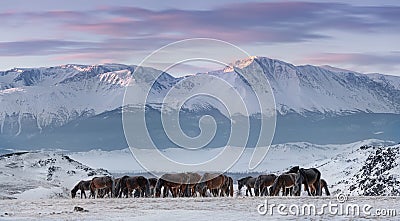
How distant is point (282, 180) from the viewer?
5166 cm

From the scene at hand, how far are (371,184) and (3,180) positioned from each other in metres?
36.9

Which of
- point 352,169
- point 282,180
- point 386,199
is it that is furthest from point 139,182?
point 352,169

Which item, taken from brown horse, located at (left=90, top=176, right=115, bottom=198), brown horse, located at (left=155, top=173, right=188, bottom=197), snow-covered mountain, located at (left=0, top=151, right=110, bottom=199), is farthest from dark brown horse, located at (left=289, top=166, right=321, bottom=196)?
snow-covered mountain, located at (left=0, top=151, right=110, bottom=199)

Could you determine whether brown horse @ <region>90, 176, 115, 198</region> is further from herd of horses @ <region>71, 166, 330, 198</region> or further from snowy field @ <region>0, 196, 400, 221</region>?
snowy field @ <region>0, 196, 400, 221</region>

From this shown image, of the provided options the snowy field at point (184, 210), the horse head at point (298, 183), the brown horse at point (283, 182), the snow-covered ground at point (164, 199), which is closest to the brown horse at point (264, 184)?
the snow-covered ground at point (164, 199)

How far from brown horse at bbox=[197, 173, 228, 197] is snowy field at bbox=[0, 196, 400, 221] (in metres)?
10.7

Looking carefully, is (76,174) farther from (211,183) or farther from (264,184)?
(264,184)

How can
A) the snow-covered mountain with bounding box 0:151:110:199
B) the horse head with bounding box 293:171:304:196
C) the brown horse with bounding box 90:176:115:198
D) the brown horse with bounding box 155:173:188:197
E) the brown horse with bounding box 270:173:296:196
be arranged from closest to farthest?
the horse head with bounding box 293:171:304:196, the brown horse with bounding box 270:173:296:196, the brown horse with bounding box 155:173:188:197, the brown horse with bounding box 90:176:115:198, the snow-covered mountain with bounding box 0:151:110:199

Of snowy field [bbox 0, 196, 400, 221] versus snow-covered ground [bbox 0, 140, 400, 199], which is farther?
snow-covered ground [bbox 0, 140, 400, 199]

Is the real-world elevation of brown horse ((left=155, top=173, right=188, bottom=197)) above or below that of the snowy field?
above

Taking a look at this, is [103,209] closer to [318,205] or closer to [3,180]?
[318,205]

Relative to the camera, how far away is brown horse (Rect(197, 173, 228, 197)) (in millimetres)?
55322

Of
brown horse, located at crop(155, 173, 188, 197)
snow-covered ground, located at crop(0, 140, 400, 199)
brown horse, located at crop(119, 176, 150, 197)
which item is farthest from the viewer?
snow-covered ground, located at crop(0, 140, 400, 199)

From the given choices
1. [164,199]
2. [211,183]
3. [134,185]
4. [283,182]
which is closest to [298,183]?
[283,182]
